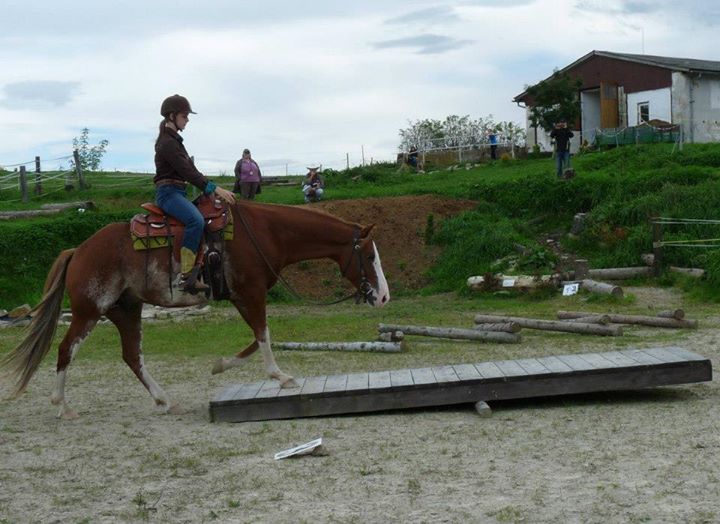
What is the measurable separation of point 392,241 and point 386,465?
19530 millimetres

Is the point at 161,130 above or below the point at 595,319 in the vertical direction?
above

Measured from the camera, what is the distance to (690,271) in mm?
21609

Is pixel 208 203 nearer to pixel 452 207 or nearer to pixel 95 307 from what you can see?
pixel 95 307

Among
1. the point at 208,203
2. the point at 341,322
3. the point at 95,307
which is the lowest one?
the point at 341,322

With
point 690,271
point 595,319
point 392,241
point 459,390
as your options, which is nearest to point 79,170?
point 392,241

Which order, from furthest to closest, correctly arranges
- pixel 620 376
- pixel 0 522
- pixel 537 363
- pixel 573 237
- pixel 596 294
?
pixel 573 237 < pixel 596 294 < pixel 537 363 < pixel 620 376 < pixel 0 522

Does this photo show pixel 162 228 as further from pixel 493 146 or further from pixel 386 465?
pixel 493 146

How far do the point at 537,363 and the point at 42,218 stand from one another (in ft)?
67.3

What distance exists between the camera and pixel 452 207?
2875 cm

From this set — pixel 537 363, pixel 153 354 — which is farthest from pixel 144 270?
pixel 153 354

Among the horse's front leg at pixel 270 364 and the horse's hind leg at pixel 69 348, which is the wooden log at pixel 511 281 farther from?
the horse's hind leg at pixel 69 348

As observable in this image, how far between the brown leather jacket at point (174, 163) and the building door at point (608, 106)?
1369 inches

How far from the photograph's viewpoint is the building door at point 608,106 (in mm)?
43000

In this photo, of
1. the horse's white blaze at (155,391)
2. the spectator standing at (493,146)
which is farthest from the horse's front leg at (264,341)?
the spectator standing at (493,146)
